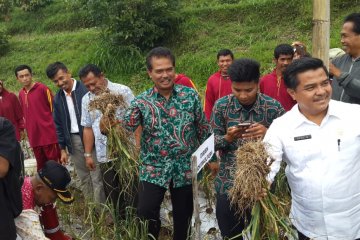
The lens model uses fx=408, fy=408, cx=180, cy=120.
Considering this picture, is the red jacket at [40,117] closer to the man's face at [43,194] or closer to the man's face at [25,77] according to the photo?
the man's face at [25,77]

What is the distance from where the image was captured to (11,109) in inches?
→ 183

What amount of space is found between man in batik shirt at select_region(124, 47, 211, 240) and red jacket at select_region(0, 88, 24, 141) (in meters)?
2.64

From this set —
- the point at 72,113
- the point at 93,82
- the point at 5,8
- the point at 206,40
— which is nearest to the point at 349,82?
the point at 93,82

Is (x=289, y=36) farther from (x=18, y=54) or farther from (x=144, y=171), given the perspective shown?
(x=18, y=54)

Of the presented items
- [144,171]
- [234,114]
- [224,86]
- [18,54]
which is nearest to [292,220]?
[234,114]

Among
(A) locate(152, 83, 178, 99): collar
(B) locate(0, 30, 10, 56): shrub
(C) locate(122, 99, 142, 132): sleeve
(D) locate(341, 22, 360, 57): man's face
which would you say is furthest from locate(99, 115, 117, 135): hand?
(B) locate(0, 30, 10, 56): shrub

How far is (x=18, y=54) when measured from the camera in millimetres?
12367

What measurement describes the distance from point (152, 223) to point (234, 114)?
0.92m

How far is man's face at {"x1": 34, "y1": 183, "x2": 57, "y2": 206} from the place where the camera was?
2225mm

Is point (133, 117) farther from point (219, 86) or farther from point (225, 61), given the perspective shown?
point (225, 61)

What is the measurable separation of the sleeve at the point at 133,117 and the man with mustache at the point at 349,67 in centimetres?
124

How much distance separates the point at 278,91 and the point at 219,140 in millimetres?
1011

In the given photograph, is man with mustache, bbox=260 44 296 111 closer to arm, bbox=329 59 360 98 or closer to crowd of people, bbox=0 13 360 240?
crowd of people, bbox=0 13 360 240

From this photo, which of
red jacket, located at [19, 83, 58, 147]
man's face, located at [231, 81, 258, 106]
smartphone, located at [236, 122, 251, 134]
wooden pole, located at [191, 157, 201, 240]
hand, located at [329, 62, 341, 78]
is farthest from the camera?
red jacket, located at [19, 83, 58, 147]
